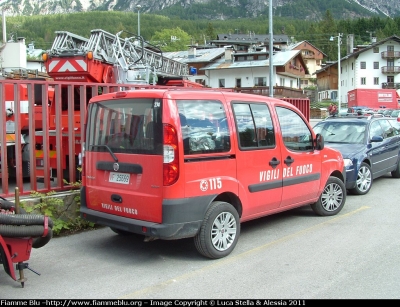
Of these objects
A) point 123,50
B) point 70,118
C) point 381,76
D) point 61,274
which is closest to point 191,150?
point 61,274

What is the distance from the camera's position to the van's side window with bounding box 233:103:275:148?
5789mm

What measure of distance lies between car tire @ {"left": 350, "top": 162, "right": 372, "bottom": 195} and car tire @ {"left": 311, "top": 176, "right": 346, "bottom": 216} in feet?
6.22

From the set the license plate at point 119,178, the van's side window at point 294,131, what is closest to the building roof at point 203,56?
the van's side window at point 294,131

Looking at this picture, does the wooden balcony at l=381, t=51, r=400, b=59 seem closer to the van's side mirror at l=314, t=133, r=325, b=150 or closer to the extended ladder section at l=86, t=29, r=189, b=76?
the extended ladder section at l=86, t=29, r=189, b=76

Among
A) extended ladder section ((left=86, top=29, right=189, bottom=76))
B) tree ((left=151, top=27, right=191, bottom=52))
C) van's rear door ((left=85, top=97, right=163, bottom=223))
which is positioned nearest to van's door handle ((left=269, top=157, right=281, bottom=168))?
van's rear door ((left=85, top=97, right=163, bottom=223))

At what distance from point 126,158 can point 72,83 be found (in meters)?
2.32

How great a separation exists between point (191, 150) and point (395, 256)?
2.83 meters

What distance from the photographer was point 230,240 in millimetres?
5660

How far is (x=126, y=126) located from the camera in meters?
5.37

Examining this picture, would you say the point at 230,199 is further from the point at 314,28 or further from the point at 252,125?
the point at 314,28

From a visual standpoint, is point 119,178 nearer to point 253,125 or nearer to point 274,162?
point 253,125

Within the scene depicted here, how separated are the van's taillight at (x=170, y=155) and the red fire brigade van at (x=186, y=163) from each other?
0.01 meters

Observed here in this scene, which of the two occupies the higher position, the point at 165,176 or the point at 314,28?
the point at 314,28

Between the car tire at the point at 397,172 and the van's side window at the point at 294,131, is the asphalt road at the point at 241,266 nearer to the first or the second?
the van's side window at the point at 294,131
